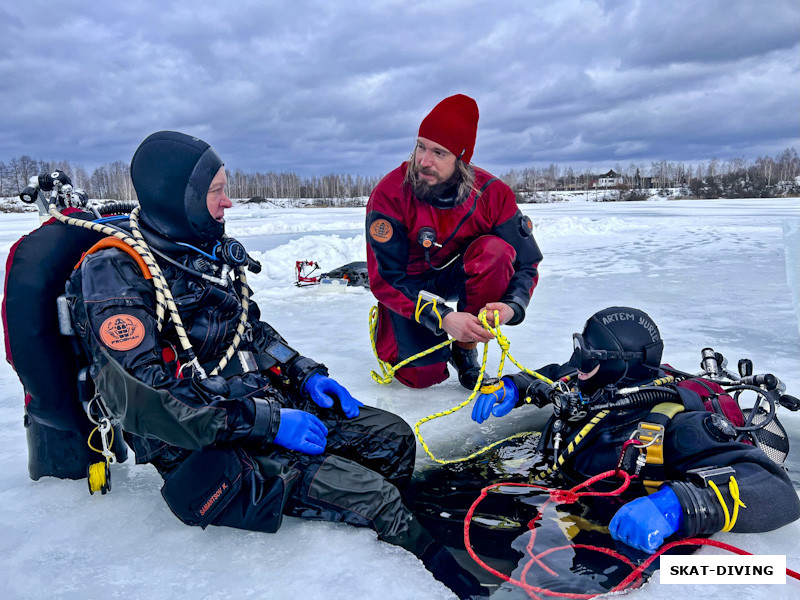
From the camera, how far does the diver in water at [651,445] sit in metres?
1.68

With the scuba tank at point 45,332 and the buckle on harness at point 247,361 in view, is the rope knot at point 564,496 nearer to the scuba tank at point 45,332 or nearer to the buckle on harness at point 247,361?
the buckle on harness at point 247,361

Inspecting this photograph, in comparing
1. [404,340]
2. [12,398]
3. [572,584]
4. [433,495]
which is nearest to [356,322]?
[404,340]

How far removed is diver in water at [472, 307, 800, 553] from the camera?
1.68 meters

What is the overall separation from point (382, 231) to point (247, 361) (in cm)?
123

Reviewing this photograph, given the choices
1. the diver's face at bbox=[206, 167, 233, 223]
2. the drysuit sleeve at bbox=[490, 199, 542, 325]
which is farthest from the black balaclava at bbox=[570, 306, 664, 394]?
the diver's face at bbox=[206, 167, 233, 223]

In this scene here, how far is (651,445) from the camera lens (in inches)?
75.6

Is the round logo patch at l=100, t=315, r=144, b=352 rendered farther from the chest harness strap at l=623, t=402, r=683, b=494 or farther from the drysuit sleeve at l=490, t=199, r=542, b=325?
the drysuit sleeve at l=490, t=199, r=542, b=325

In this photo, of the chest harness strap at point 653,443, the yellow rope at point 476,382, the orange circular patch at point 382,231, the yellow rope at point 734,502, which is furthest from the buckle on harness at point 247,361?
the yellow rope at point 734,502

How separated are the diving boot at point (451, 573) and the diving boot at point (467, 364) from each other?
164 centimetres

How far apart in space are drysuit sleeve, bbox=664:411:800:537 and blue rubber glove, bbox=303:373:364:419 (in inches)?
51.0

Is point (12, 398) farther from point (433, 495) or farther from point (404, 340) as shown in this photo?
point (433, 495)

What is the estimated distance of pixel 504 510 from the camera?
2.07 meters

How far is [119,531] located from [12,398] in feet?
6.07

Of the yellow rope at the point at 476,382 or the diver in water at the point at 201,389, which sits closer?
the diver in water at the point at 201,389
